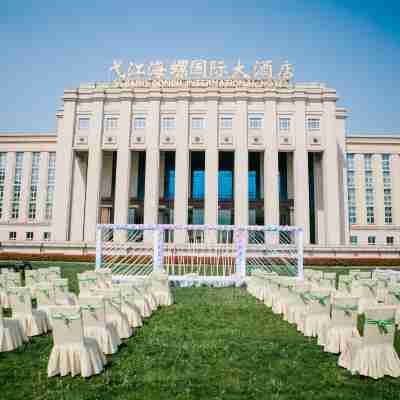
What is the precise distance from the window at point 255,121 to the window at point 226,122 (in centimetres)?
192

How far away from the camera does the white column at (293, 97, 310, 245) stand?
35281 mm

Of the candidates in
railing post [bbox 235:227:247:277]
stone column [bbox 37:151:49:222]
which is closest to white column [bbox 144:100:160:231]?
stone column [bbox 37:151:49:222]

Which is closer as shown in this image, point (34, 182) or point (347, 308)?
point (347, 308)

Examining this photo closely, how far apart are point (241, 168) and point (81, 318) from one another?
102 ft

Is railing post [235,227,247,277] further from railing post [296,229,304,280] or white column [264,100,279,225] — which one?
white column [264,100,279,225]

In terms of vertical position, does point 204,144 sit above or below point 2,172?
above

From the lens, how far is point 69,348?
6387mm

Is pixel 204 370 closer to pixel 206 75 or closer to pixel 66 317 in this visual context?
pixel 66 317

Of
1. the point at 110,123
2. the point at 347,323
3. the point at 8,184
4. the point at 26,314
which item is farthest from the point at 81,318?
the point at 8,184

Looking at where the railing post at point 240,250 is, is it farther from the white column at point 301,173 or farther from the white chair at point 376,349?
the white column at point 301,173

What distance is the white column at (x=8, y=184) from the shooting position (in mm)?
45094

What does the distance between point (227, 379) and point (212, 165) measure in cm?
3132

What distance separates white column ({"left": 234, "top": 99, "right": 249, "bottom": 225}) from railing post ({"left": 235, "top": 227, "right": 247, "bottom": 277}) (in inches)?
629

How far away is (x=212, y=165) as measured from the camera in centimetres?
3684
